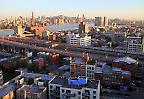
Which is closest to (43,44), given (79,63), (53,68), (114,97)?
(53,68)

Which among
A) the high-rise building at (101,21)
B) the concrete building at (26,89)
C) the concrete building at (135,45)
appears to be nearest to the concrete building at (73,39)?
the concrete building at (135,45)

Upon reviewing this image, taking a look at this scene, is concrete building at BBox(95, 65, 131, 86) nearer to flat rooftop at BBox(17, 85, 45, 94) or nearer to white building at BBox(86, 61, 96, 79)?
white building at BBox(86, 61, 96, 79)

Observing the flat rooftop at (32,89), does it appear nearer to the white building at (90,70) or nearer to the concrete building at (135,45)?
the white building at (90,70)

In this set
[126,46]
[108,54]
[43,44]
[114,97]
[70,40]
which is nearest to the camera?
[114,97]

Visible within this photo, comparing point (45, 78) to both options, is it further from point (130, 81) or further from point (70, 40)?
point (70, 40)

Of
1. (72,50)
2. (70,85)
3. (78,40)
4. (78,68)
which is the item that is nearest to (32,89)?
(70,85)

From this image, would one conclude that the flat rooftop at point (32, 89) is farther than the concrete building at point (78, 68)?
No

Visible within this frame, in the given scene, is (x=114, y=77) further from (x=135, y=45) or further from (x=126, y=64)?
(x=135, y=45)

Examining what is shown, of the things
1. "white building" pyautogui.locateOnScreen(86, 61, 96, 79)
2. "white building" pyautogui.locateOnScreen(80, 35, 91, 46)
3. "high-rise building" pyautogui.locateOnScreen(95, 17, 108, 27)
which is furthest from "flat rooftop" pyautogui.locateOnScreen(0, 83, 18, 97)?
"high-rise building" pyautogui.locateOnScreen(95, 17, 108, 27)
